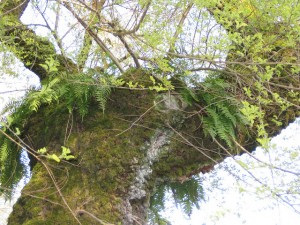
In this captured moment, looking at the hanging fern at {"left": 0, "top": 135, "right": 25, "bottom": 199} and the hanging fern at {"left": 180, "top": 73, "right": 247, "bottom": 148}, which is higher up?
the hanging fern at {"left": 180, "top": 73, "right": 247, "bottom": 148}

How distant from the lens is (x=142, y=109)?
287cm

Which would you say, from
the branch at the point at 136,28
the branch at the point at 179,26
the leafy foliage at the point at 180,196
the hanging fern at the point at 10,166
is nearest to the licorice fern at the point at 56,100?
the hanging fern at the point at 10,166

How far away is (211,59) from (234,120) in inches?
18.4

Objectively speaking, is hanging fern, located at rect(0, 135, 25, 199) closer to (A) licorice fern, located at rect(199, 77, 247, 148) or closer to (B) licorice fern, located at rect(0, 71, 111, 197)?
(B) licorice fern, located at rect(0, 71, 111, 197)

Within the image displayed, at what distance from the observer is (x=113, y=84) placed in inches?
110

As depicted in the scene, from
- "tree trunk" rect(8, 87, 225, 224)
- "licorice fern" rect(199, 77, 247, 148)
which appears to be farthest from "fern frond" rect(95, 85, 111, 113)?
"licorice fern" rect(199, 77, 247, 148)

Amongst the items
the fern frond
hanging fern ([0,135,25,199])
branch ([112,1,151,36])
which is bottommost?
hanging fern ([0,135,25,199])

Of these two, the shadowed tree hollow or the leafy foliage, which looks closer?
the shadowed tree hollow

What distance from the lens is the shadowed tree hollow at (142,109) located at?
2576mm

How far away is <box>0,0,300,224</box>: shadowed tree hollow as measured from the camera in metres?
2.58

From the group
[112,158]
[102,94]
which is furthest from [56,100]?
[112,158]

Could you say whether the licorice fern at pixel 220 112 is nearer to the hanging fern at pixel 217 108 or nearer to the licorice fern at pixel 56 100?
the hanging fern at pixel 217 108

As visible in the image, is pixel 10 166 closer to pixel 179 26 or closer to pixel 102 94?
pixel 102 94

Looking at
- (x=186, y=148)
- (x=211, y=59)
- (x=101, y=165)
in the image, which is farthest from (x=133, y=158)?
(x=211, y=59)
